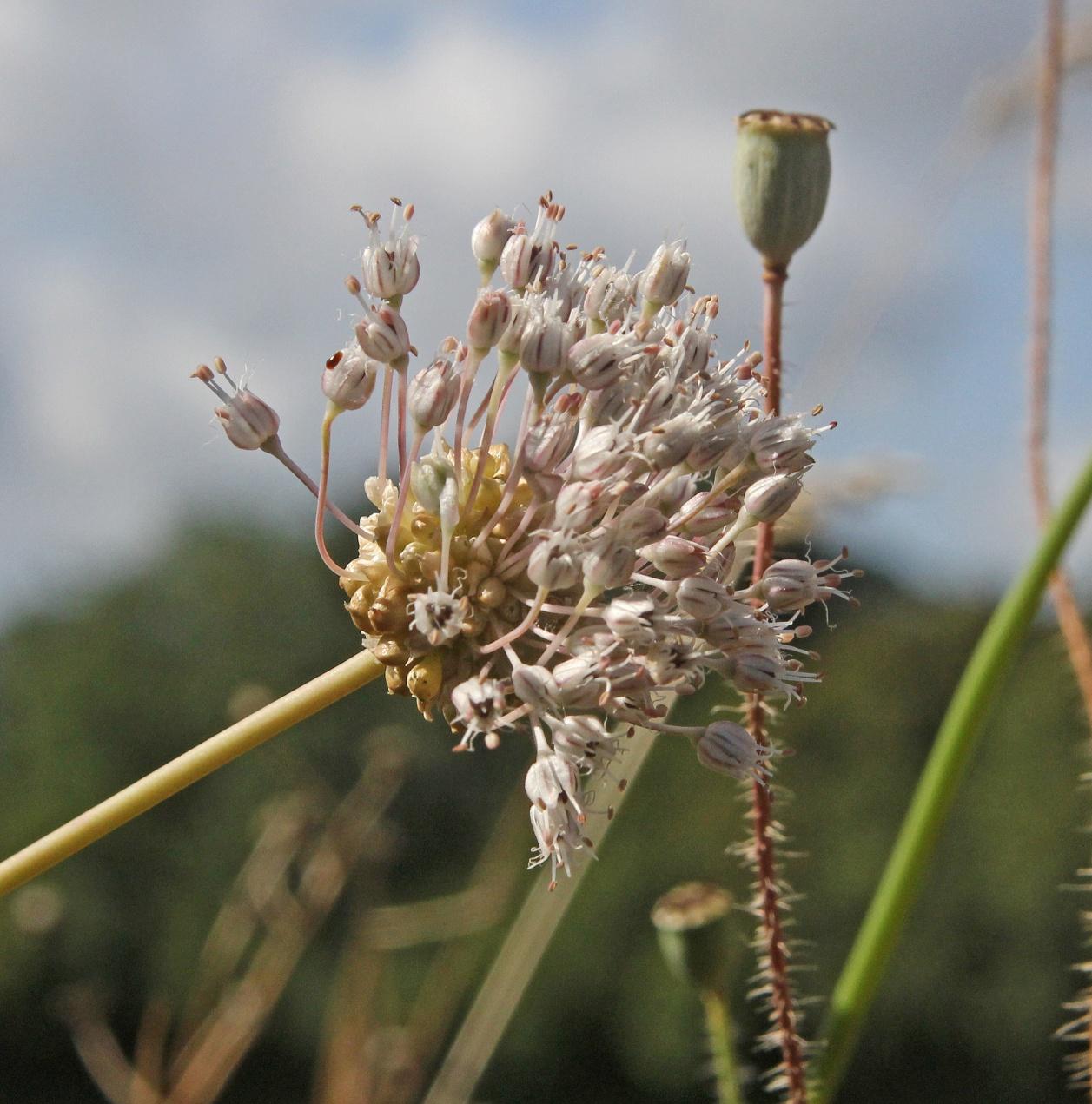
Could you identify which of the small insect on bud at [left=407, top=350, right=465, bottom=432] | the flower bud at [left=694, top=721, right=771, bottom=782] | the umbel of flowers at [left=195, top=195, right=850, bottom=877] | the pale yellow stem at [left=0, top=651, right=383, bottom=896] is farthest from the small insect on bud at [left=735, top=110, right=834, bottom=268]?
the pale yellow stem at [left=0, top=651, right=383, bottom=896]

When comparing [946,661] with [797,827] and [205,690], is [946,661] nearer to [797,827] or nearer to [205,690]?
[797,827]

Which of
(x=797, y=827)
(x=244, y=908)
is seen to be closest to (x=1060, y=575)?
(x=244, y=908)

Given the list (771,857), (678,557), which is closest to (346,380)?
(678,557)

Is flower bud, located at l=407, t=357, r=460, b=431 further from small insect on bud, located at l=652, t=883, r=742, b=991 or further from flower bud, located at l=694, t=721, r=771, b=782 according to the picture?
small insect on bud, located at l=652, t=883, r=742, b=991

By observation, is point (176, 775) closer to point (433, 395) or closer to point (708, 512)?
point (433, 395)

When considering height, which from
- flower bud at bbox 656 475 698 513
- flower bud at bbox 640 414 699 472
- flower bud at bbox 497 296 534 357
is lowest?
flower bud at bbox 656 475 698 513

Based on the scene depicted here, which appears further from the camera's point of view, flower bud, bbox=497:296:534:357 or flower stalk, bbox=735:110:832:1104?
flower stalk, bbox=735:110:832:1104
